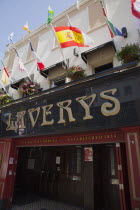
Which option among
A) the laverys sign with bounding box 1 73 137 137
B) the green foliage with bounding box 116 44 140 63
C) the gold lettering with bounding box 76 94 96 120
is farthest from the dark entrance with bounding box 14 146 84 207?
the green foliage with bounding box 116 44 140 63

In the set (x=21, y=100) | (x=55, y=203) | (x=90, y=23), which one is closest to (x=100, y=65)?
(x=90, y=23)

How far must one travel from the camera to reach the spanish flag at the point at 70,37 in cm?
612

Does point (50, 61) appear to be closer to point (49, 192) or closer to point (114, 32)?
point (114, 32)

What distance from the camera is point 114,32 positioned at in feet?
18.7

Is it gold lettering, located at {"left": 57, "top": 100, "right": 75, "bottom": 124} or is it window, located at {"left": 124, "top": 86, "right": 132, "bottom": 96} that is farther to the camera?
gold lettering, located at {"left": 57, "top": 100, "right": 75, "bottom": 124}

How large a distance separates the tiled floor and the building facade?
0.37 meters

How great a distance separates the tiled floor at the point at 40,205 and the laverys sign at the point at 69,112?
332 centimetres

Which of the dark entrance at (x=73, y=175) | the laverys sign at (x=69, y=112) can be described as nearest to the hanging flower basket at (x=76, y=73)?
the laverys sign at (x=69, y=112)

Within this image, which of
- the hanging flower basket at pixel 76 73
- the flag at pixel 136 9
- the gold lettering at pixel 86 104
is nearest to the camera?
the gold lettering at pixel 86 104

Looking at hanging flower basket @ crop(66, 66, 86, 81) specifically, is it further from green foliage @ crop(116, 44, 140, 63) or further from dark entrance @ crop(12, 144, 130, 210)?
dark entrance @ crop(12, 144, 130, 210)

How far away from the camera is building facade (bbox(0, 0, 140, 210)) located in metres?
4.16

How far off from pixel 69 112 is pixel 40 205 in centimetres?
484

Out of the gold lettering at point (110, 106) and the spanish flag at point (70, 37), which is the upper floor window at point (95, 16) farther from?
the gold lettering at point (110, 106)

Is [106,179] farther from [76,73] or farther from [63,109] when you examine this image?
[76,73]
